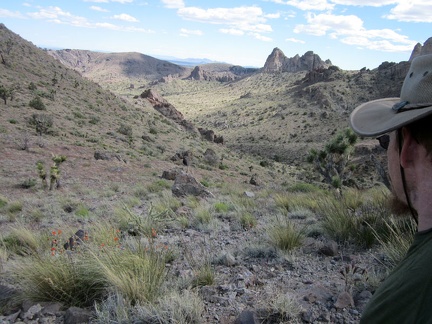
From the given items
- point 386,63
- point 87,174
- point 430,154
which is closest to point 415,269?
point 430,154

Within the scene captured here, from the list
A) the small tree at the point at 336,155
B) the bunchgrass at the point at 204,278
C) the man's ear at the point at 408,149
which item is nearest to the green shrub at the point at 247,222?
the bunchgrass at the point at 204,278

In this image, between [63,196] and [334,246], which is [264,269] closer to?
[334,246]

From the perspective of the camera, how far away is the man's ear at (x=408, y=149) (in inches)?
56.1

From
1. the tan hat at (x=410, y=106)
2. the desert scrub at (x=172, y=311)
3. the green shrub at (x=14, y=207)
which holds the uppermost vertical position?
the tan hat at (x=410, y=106)

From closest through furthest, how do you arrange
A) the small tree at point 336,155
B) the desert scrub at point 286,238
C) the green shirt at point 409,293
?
the green shirt at point 409,293, the desert scrub at point 286,238, the small tree at point 336,155

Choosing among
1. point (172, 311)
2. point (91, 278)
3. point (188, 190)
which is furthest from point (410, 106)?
point (188, 190)

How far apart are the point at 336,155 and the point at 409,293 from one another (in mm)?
16948

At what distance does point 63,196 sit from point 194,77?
513 feet

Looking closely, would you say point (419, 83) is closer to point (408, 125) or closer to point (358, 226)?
point (408, 125)

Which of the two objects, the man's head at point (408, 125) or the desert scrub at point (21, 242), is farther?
the desert scrub at point (21, 242)

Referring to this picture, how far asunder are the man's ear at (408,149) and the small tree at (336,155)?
49.2ft

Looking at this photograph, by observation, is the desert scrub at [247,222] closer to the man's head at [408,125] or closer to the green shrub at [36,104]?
the man's head at [408,125]

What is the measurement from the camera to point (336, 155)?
17.2 metres

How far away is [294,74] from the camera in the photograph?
116m
